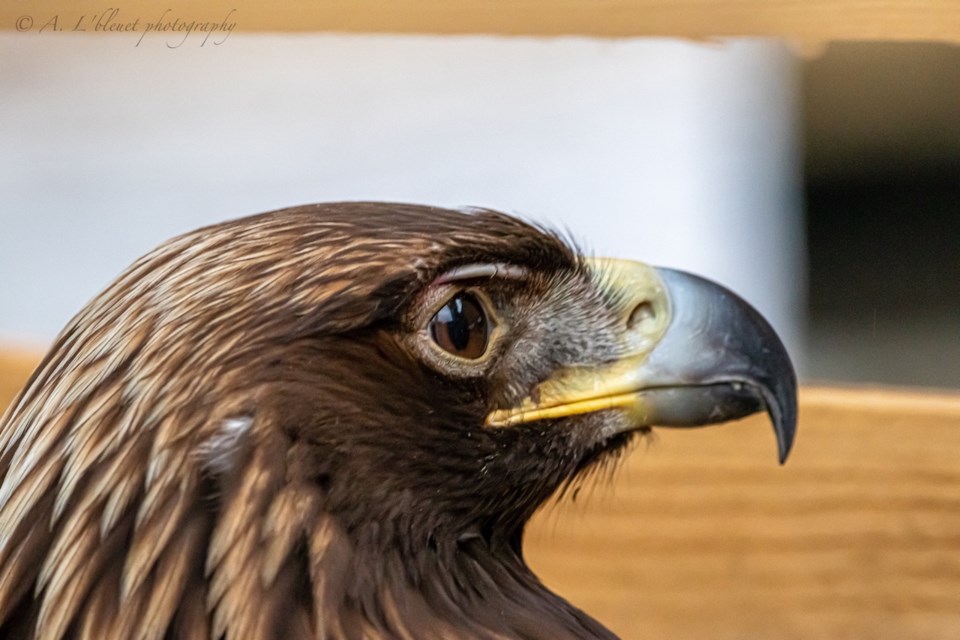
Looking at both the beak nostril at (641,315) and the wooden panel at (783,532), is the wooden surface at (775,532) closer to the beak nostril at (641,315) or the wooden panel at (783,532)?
the wooden panel at (783,532)

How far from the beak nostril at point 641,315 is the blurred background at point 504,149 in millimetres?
297

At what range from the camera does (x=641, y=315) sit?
0.80 metres

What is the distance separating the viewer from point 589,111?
135cm

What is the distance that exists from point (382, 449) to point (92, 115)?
688mm

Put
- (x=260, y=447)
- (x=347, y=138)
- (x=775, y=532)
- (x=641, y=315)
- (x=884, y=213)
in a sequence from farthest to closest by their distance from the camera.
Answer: (x=884, y=213) → (x=347, y=138) → (x=775, y=532) → (x=641, y=315) → (x=260, y=447)

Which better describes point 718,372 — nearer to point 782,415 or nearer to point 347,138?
point 782,415

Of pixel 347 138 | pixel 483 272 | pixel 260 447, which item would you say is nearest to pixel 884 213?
pixel 347 138

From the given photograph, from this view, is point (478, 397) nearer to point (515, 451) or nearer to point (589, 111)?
point (515, 451)

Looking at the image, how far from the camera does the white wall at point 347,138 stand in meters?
1.11

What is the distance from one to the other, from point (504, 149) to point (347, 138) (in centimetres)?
19

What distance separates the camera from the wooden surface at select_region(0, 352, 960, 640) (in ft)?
A: 3.42

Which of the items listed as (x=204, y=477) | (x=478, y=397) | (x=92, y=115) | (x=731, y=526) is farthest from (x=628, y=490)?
(x=92, y=115)

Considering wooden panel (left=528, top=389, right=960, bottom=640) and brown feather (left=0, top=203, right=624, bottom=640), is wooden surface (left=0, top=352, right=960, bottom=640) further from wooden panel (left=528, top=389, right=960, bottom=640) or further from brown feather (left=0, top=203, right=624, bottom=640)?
brown feather (left=0, top=203, right=624, bottom=640)

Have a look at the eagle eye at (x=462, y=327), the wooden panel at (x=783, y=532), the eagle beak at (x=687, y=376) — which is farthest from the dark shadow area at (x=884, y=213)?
the eagle eye at (x=462, y=327)
